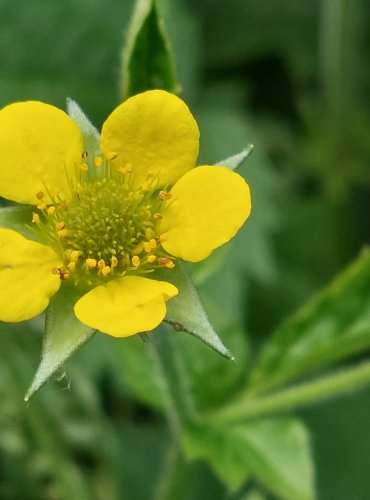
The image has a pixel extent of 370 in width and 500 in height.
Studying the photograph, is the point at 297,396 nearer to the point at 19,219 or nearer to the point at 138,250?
the point at 138,250

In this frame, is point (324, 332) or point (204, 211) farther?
point (324, 332)

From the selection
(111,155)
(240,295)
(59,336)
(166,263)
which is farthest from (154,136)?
(240,295)

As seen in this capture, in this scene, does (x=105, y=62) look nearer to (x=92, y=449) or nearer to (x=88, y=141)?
(x=92, y=449)

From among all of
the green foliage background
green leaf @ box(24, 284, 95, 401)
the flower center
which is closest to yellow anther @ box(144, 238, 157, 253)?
the flower center

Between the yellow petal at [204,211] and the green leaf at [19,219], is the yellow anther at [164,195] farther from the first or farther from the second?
the green leaf at [19,219]

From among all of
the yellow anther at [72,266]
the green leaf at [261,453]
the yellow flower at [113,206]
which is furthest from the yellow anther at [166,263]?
the green leaf at [261,453]

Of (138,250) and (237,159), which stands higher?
(237,159)
